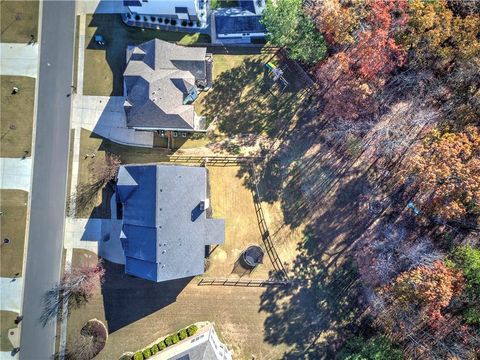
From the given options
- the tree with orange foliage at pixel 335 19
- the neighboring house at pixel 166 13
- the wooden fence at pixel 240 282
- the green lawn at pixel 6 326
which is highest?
the tree with orange foliage at pixel 335 19

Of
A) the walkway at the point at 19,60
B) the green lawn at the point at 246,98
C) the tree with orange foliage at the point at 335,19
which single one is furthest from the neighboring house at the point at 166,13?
the tree with orange foliage at the point at 335,19

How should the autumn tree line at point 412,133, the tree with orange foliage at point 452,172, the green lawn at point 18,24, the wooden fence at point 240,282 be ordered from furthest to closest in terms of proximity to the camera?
the green lawn at point 18,24
the wooden fence at point 240,282
the autumn tree line at point 412,133
the tree with orange foliage at point 452,172

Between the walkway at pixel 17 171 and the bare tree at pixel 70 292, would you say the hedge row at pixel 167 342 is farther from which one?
the walkway at pixel 17 171

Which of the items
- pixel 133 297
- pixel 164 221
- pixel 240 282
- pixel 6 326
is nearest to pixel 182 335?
pixel 133 297

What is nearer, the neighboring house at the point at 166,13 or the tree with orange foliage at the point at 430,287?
the tree with orange foliage at the point at 430,287

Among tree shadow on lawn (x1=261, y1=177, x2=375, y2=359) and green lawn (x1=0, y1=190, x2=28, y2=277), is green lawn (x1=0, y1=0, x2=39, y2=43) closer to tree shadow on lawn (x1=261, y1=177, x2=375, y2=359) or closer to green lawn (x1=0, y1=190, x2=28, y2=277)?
green lawn (x1=0, y1=190, x2=28, y2=277)

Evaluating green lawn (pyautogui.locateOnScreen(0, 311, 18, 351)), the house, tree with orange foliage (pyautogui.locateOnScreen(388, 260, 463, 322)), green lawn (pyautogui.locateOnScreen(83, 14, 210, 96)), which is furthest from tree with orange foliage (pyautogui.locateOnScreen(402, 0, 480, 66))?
green lawn (pyautogui.locateOnScreen(0, 311, 18, 351))
